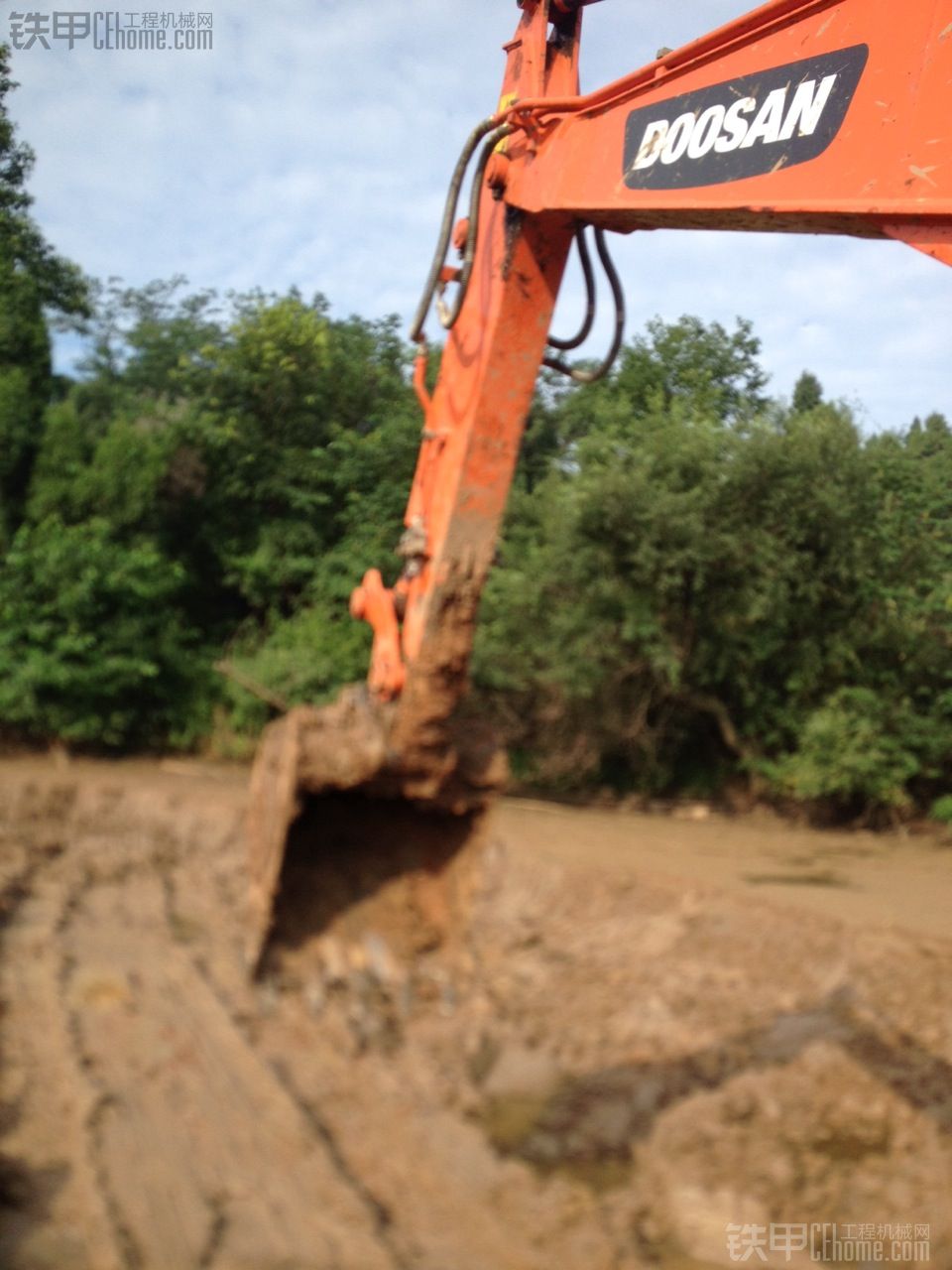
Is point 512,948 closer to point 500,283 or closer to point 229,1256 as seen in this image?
point 229,1256

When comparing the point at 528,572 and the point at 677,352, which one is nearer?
the point at 528,572

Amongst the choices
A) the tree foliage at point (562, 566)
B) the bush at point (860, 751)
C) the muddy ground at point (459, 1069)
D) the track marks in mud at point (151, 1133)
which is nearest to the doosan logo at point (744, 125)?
the muddy ground at point (459, 1069)

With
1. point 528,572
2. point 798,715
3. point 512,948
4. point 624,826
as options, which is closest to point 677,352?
point 528,572

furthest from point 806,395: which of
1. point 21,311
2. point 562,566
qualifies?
point 21,311

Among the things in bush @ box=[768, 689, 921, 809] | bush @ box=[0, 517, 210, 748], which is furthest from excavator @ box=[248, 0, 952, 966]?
bush @ box=[0, 517, 210, 748]

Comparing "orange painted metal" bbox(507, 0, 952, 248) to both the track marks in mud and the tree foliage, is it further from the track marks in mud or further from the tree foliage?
the tree foliage

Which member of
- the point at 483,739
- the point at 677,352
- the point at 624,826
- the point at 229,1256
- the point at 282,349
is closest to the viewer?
the point at 229,1256

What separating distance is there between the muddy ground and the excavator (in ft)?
1.53

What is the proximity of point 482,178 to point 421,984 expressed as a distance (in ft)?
10.7

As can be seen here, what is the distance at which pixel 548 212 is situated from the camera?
4.20 meters

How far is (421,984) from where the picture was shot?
17.0 feet

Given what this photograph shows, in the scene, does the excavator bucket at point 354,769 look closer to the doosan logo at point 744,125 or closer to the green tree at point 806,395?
the doosan logo at point 744,125

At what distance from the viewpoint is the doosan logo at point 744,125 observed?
3.01 metres

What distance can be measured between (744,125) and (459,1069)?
3857 millimetres
